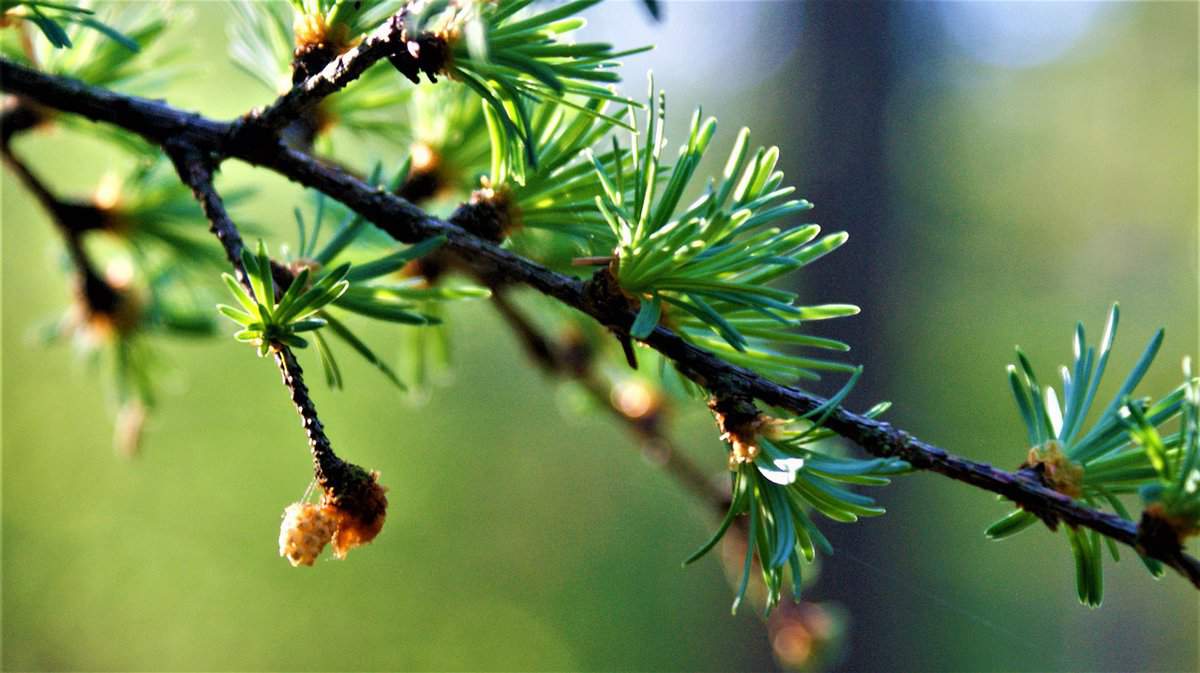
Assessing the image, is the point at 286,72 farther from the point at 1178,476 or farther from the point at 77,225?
the point at 1178,476

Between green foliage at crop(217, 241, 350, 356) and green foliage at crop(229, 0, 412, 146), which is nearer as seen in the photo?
green foliage at crop(217, 241, 350, 356)

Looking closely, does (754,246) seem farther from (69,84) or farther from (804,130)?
(804,130)

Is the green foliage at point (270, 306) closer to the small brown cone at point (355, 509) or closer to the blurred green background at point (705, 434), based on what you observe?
the small brown cone at point (355, 509)

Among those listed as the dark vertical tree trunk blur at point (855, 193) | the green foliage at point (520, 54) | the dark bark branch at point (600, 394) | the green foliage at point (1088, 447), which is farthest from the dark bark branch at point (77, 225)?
the dark vertical tree trunk blur at point (855, 193)

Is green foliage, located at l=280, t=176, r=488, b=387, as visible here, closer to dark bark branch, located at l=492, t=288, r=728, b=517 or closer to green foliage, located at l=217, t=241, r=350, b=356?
green foliage, located at l=217, t=241, r=350, b=356

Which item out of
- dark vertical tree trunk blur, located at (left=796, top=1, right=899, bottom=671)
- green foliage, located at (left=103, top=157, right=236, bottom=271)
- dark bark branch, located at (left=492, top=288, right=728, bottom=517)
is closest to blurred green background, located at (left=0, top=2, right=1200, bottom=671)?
dark vertical tree trunk blur, located at (left=796, top=1, right=899, bottom=671)

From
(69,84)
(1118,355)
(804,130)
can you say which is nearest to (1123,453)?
(69,84)

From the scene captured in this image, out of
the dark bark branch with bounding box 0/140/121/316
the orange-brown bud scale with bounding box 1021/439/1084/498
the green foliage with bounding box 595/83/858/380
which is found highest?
the dark bark branch with bounding box 0/140/121/316
